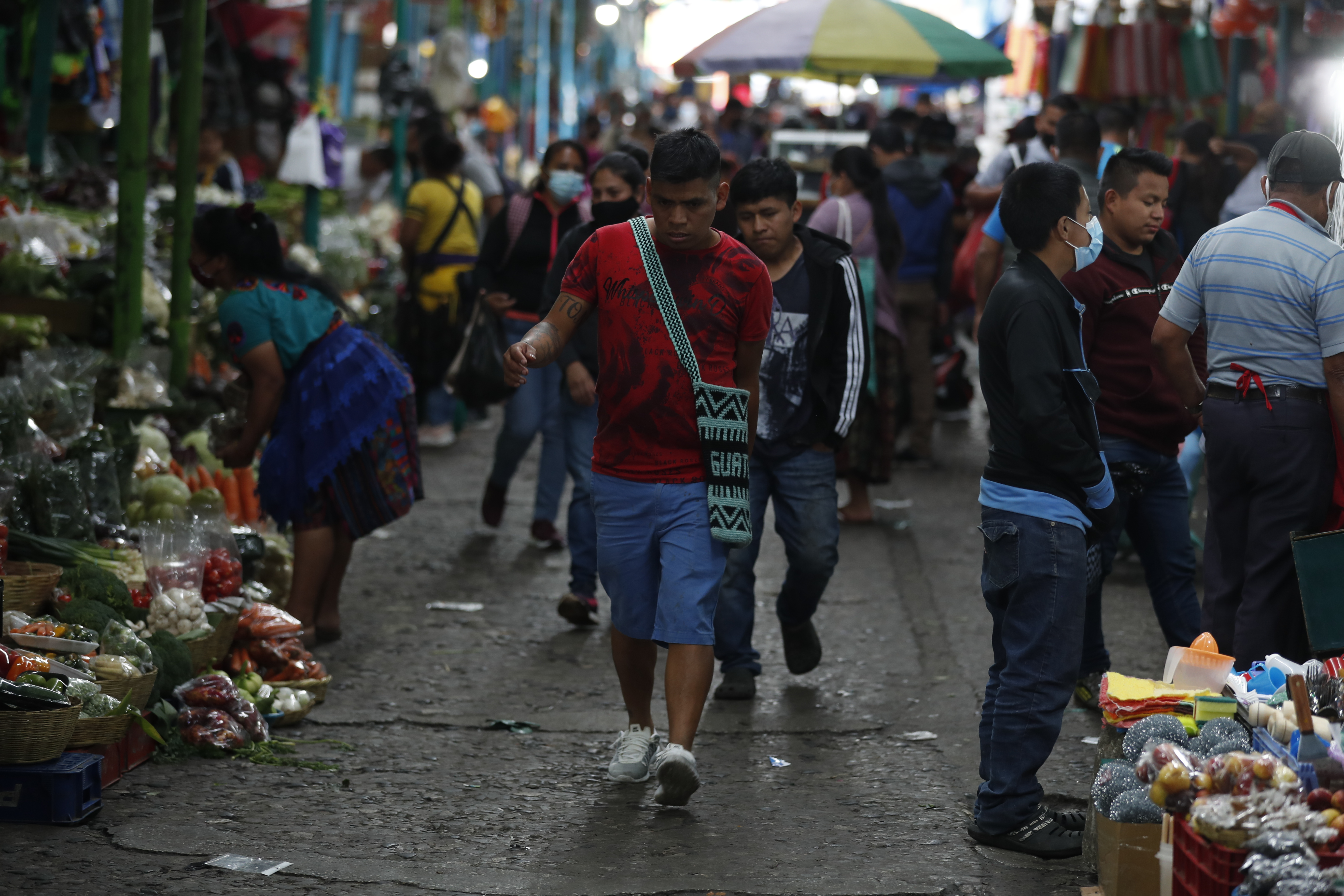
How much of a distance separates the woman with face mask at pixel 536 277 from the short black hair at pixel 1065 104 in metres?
2.89

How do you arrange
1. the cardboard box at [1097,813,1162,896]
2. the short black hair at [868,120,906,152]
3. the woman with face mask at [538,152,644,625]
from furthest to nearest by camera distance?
the short black hair at [868,120,906,152] → the woman with face mask at [538,152,644,625] → the cardboard box at [1097,813,1162,896]

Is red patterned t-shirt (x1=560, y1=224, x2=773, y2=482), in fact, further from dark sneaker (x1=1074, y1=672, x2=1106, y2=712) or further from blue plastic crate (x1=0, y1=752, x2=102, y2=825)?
dark sneaker (x1=1074, y1=672, x2=1106, y2=712)

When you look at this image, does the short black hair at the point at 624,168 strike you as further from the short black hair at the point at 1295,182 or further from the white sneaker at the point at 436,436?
the white sneaker at the point at 436,436

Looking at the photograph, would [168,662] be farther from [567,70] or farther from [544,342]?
[567,70]

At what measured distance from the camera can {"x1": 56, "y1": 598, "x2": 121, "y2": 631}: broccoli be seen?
5.20 m

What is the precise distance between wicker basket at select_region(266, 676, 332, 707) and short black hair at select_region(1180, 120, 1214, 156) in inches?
272

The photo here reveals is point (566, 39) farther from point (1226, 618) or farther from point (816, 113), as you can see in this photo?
point (1226, 618)

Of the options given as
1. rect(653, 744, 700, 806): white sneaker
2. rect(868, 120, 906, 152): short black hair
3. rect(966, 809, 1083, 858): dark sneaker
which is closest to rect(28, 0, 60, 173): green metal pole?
rect(868, 120, 906, 152): short black hair

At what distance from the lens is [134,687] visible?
16.3 feet

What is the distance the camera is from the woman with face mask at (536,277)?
7887 mm

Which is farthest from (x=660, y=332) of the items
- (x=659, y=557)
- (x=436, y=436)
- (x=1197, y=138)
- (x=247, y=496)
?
(x=436, y=436)

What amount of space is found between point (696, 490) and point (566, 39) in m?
37.6

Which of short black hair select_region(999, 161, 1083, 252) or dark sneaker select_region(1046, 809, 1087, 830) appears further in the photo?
dark sneaker select_region(1046, 809, 1087, 830)

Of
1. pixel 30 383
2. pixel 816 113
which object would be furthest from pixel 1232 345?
pixel 816 113
